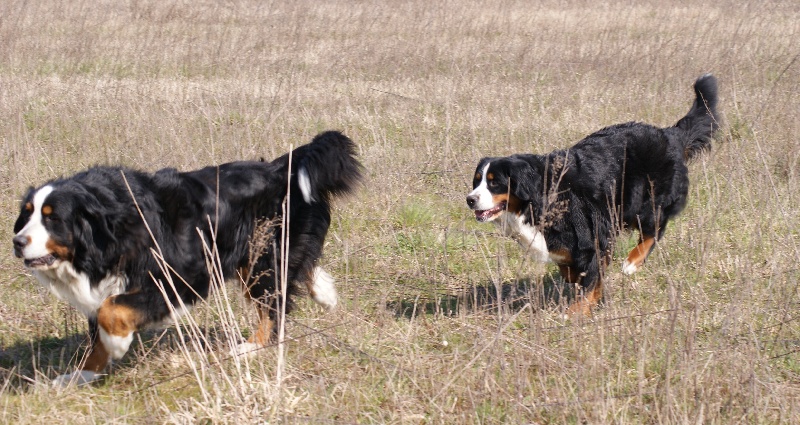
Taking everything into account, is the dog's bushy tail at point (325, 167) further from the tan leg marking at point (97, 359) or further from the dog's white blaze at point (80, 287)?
the tan leg marking at point (97, 359)

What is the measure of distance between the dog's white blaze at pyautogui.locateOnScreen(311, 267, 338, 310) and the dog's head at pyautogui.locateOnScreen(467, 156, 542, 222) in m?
0.84

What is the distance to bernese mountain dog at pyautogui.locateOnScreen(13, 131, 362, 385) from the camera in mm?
3334

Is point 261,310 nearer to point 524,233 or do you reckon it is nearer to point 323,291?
point 323,291

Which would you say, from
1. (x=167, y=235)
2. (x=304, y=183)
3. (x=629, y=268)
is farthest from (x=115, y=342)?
(x=629, y=268)

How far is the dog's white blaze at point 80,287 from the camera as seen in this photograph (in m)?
3.44

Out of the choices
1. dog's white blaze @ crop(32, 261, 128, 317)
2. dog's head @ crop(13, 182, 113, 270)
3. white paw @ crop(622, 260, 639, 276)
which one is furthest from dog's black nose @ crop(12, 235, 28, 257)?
white paw @ crop(622, 260, 639, 276)

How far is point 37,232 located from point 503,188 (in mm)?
2279

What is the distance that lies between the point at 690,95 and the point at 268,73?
4527mm

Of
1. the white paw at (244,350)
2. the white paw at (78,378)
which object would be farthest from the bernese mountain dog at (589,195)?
the white paw at (78,378)

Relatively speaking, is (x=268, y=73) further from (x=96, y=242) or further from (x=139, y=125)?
(x=96, y=242)

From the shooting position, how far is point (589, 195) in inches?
185

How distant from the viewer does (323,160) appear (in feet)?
13.2

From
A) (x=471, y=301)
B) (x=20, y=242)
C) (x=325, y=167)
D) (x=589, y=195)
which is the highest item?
(x=325, y=167)

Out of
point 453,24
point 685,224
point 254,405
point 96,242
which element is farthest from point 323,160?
point 453,24
